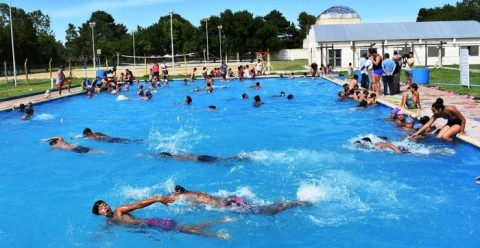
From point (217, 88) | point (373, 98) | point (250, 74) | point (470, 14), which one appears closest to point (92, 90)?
point (217, 88)

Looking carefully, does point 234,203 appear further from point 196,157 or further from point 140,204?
point 196,157

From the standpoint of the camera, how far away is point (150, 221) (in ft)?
22.5

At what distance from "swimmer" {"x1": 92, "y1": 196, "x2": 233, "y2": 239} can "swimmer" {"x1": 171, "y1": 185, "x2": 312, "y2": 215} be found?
0.34 m

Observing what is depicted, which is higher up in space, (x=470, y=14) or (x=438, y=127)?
(x=470, y=14)

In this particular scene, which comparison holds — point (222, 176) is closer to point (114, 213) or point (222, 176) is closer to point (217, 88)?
point (114, 213)

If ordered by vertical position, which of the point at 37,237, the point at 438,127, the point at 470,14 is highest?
the point at 470,14

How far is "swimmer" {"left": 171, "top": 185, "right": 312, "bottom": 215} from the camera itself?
23.8ft

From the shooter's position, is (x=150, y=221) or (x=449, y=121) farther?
(x=449, y=121)

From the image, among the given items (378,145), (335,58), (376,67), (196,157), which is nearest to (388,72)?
(376,67)

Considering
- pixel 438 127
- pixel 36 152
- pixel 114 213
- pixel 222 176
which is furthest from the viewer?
pixel 36 152

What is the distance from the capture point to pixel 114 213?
7.12 metres

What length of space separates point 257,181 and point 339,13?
66.7m

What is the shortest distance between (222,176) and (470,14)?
85.2 metres

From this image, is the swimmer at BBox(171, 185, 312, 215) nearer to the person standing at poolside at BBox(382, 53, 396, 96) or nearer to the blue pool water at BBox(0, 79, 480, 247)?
the blue pool water at BBox(0, 79, 480, 247)
